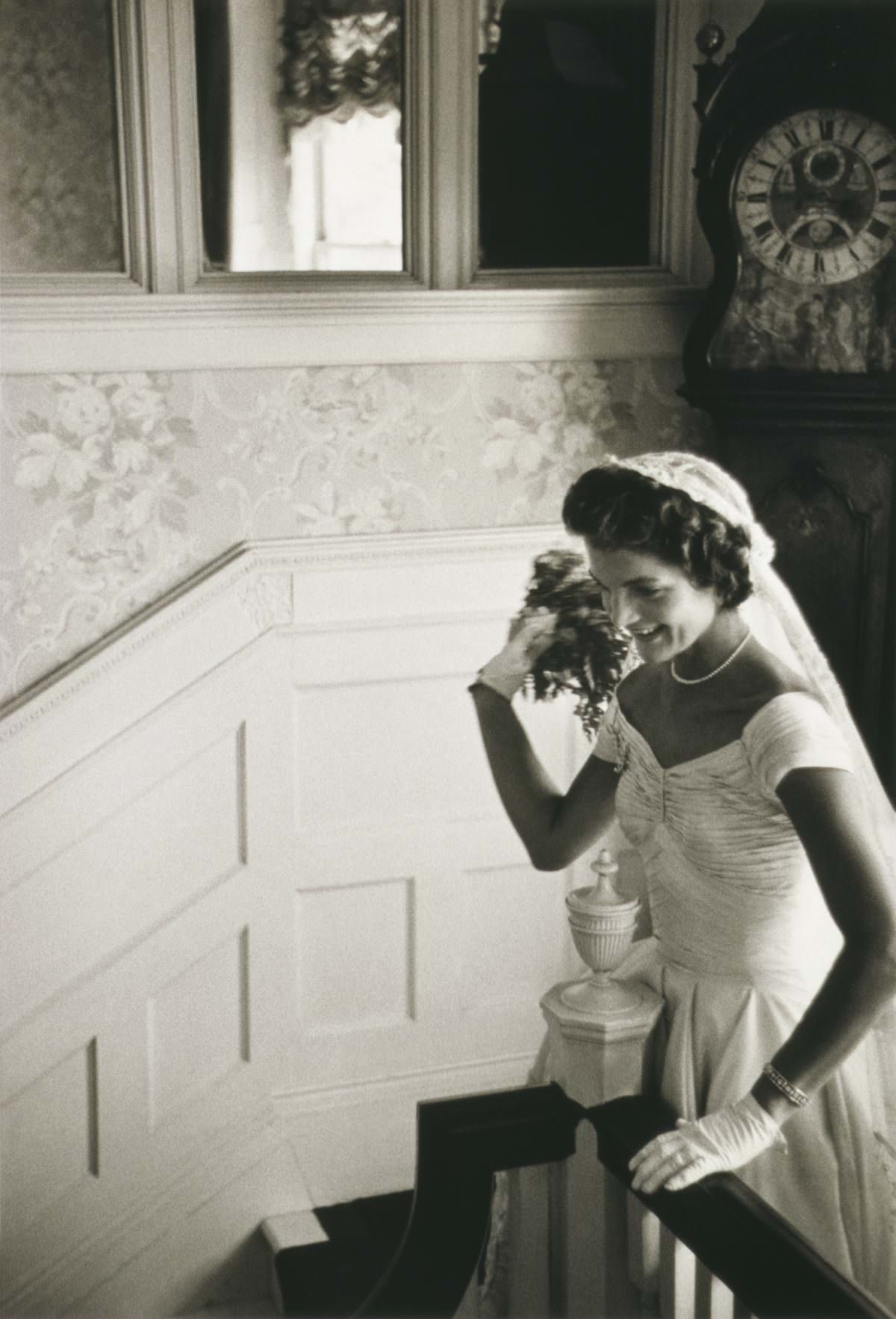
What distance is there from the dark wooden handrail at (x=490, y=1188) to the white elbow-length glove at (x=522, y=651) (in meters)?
0.78

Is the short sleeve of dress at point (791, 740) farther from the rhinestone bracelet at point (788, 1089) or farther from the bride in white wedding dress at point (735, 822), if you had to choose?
the rhinestone bracelet at point (788, 1089)

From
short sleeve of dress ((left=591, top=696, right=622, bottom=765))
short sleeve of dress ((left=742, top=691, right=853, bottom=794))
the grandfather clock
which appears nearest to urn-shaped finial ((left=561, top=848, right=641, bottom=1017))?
short sleeve of dress ((left=742, top=691, right=853, bottom=794))

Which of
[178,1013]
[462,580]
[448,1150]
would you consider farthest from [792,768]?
[178,1013]

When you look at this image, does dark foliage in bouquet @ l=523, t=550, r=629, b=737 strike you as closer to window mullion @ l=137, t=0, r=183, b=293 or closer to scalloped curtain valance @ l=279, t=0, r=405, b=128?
window mullion @ l=137, t=0, r=183, b=293

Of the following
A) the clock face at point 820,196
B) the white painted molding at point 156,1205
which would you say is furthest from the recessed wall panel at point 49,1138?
the clock face at point 820,196

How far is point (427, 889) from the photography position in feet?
11.6

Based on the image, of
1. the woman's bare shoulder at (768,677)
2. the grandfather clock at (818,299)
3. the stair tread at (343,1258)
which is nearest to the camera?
the woman's bare shoulder at (768,677)

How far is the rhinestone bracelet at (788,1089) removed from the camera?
1.79 meters

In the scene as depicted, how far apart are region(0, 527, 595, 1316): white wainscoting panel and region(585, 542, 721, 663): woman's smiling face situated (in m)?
1.30

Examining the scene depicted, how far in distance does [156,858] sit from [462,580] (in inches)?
36.2

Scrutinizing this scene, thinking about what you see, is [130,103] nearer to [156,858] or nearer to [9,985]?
[156,858]

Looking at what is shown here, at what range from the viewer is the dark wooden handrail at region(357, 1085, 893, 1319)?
1.55 metres

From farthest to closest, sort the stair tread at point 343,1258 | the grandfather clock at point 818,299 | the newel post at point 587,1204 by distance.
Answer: the stair tread at point 343,1258 < the grandfather clock at point 818,299 < the newel post at point 587,1204

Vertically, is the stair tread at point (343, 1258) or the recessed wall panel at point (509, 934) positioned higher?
the recessed wall panel at point (509, 934)
